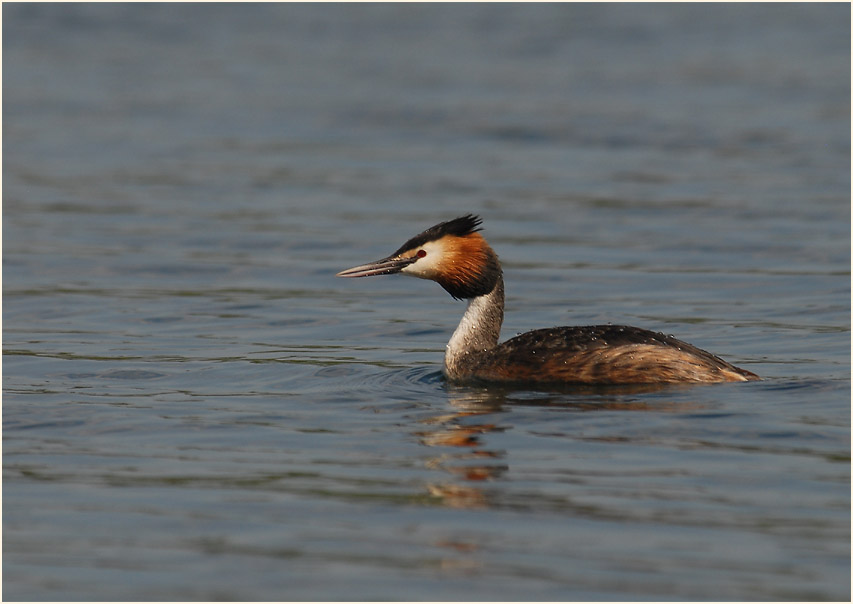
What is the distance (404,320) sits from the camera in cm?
1356

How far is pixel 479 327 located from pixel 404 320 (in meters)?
2.57

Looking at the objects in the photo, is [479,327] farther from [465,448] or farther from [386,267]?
[465,448]

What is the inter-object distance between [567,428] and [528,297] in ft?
18.7

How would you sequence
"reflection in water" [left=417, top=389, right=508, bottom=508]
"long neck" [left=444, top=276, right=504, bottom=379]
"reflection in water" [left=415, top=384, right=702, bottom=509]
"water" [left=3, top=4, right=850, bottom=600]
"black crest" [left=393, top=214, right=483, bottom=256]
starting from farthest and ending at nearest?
"long neck" [left=444, top=276, right=504, bottom=379], "black crest" [left=393, top=214, right=483, bottom=256], "reflection in water" [left=415, top=384, right=702, bottom=509], "reflection in water" [left=417, top=389, right=508, bottom=508], "water" [left=3, top=4, right=850, bottom=600]

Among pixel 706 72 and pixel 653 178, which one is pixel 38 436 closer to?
pixel 653 178

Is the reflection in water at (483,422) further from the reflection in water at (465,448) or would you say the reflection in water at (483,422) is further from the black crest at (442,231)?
the black crest at (442,231)

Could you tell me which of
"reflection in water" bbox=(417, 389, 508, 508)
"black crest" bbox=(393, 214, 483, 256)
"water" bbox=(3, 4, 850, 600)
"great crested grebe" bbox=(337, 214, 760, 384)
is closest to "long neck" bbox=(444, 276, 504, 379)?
"great crested grebe" bbox=(337, 214, 760, 384)

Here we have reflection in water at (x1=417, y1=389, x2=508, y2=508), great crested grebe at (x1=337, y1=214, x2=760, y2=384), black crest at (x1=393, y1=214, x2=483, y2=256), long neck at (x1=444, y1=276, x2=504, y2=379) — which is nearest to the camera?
reflection in water at (x1=417, y1=389, x2=508, y2=508)

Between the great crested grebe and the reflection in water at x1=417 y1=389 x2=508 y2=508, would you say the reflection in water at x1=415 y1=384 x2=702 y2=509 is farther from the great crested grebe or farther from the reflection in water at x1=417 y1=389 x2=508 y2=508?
the great crested grebe

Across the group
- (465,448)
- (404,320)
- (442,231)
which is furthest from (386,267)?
(404,320)

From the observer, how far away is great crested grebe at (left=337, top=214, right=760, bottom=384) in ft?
33.1

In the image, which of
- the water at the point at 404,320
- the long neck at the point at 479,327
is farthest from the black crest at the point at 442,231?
the water at the point at 404,320

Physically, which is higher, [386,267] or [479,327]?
[386,267]

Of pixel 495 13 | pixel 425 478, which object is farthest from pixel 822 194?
pixel 495 13
